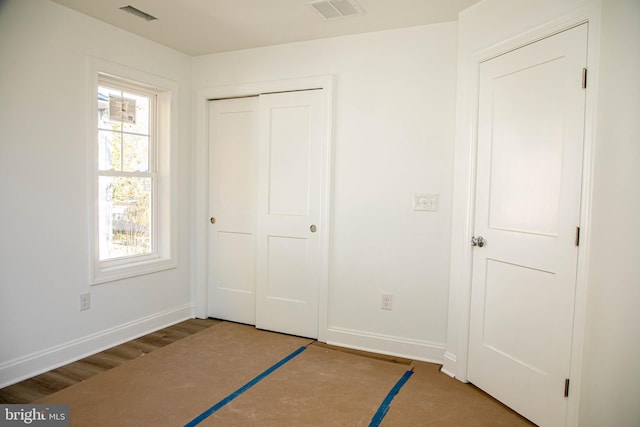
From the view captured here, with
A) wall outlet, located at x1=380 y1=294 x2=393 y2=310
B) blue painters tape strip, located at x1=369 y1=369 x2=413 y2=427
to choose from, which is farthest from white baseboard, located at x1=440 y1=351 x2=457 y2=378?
wall outlet, located at x1=380 y1=294 x2=393 y2=310

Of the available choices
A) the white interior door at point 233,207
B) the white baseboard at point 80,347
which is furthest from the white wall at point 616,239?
the white baseboard at point 80,347

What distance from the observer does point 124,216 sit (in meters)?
3.47

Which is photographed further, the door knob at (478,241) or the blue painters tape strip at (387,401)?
the door knob at (478,241)

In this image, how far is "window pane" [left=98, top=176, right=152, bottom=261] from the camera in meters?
3.30

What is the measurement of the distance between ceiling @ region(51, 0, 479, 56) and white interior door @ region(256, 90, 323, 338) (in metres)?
0.51

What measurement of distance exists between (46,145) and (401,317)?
286 centimetres

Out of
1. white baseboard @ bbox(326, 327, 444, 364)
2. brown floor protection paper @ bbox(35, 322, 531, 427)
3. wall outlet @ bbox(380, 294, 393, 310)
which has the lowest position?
brown floor protection paper @ bbox(35, 322, 531, 427)

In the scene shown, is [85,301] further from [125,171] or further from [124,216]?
[125,171]

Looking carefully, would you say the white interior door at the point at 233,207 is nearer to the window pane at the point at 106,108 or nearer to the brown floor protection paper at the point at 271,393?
the brown floor protection paper at the point at 271,393

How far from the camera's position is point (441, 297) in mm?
3053

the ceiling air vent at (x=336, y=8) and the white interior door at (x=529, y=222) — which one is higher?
the ceiling air vent at (x=336, y=8)

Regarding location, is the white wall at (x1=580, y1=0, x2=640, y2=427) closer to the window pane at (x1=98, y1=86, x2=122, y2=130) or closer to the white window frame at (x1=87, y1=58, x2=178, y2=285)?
the white window frame at (x1=87, y1=58, x2=178, y2=285)

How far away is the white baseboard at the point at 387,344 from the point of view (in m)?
3.08

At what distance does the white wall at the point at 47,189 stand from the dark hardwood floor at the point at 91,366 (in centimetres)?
9
